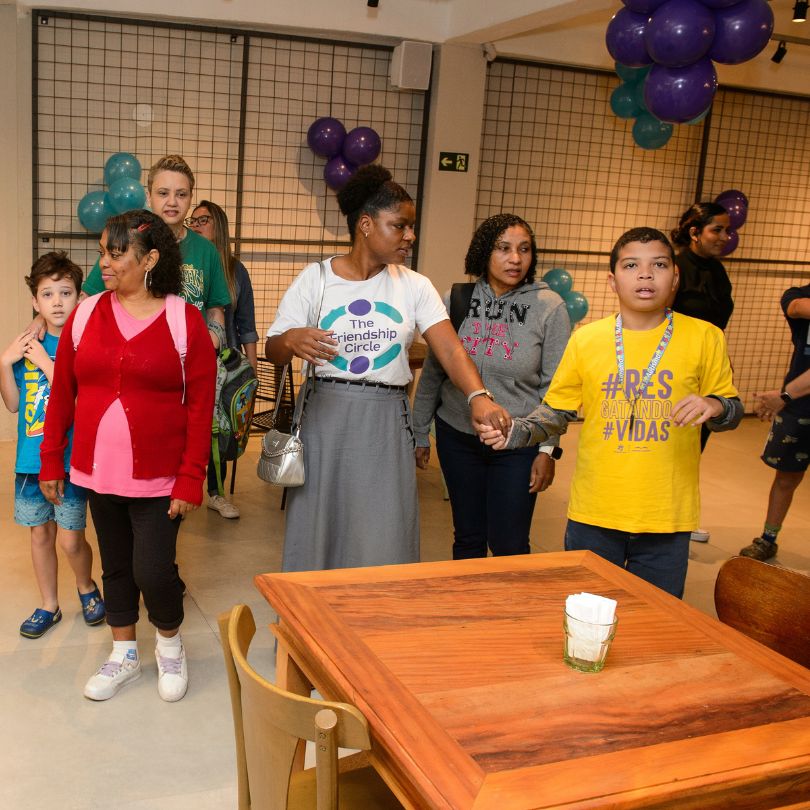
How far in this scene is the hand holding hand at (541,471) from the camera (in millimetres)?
3055

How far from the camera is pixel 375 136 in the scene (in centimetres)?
600

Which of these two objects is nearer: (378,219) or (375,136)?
(378,219)

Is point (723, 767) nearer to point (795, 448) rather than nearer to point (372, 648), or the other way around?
point (372, 648)

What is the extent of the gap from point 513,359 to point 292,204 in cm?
363

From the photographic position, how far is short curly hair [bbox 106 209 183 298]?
108 inches

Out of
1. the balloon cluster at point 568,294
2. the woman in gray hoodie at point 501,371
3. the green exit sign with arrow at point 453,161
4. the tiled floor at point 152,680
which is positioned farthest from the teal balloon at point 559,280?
the woman in gray hoodie at point 501,371

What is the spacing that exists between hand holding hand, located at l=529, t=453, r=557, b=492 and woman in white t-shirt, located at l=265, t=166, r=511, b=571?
0.34m

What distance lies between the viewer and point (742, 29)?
4.16 meters

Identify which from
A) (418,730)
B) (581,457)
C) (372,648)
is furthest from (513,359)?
(418,730)

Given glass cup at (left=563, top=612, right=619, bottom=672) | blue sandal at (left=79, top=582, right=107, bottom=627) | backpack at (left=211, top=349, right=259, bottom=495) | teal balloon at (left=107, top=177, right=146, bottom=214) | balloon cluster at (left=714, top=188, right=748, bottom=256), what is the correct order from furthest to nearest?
1. balloon cluster at (left=714, top=188, right=748, bottom=256)
2. teal balloon at (left=107, top=177, right=146, bottom=214)
3. backpack at (left=211, top=349, right=259, bottom=495)
4. blue sandal at (left=79, top=582, right=107, bottom=627)
5. glass cup at (left=563, top=612, right=619, bottom=672)

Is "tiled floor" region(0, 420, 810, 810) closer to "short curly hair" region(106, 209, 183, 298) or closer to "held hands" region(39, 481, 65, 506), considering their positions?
"held hands" region(39, 481, 65, 506)

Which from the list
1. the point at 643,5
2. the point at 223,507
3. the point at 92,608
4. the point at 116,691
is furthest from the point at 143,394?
the point at 643,5

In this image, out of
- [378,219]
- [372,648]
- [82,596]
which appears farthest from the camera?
[82,596]

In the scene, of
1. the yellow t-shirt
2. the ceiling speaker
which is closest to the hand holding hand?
the yellow t-shirt
